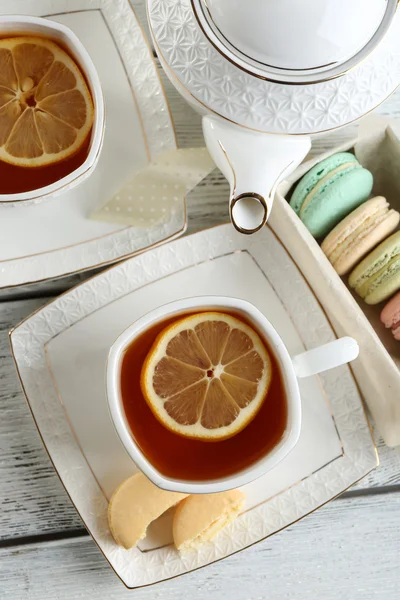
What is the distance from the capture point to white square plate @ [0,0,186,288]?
85 centimetres

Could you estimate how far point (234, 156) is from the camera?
0.67 metres

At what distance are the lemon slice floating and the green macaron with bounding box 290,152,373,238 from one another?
191 mm

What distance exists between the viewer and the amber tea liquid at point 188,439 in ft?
2.58

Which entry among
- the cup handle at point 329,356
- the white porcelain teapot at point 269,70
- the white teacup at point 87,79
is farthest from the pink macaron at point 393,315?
the white teacup at point 87,79

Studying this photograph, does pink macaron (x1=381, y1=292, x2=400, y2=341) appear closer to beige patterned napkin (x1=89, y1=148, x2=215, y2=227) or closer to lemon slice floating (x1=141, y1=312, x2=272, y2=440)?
lemon slice floating (x1=141, y1=312, x2=272, y2=440)

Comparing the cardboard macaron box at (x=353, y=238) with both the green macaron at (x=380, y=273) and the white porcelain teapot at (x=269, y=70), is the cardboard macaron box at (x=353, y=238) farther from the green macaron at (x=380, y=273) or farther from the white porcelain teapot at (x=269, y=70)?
the white porcelain teapot at (x=269, y=70)

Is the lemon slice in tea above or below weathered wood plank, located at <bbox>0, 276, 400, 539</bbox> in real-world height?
above

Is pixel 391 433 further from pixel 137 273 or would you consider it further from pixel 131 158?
pixel 131 158

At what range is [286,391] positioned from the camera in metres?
0.77

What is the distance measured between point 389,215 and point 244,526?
0.48 metres

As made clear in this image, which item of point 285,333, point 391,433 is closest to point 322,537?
point 391,433

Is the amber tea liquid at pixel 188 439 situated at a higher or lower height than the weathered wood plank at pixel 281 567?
higher

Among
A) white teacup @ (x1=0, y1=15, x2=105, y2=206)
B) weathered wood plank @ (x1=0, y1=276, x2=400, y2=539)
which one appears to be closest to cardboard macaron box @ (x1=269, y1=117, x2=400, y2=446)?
white teacup @ (x1=0, y1=15, x2=105, y2=206)

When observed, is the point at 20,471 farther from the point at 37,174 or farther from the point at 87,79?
the point at 87,79
